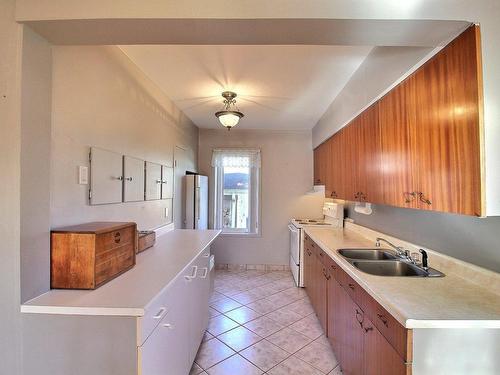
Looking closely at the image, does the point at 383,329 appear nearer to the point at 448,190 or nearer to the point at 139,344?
the point at 448,190

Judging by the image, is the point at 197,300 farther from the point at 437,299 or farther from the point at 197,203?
the point at 197,203

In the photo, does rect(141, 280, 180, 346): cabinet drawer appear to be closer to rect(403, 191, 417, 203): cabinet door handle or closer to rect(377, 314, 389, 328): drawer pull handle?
rect(377, 314, 389, 328): drawer pull handle

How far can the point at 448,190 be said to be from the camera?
120 centimetres

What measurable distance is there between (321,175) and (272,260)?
179cm

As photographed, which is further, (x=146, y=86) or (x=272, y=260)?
(x=272, y=260)

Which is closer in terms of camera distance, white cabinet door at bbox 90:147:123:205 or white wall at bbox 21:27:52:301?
white wall at bbox 21:27:52:301

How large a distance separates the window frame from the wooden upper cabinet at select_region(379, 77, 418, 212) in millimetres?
2801

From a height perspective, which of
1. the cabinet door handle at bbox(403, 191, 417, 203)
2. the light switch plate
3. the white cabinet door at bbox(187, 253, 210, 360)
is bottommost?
the white cabinet door at bbox(187, 253, 210, 360)

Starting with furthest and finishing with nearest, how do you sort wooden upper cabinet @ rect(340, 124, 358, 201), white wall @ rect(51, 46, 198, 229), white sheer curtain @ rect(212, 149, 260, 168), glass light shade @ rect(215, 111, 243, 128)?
white sheer curtain @ rect(212, 149, 260, 168) < glass light shade @ rect(215, 111, 243, 128) < wooden upper cabinet @ rect(340, 124, 358, 201) < white wall @ rect(51, 46, 198, 229)

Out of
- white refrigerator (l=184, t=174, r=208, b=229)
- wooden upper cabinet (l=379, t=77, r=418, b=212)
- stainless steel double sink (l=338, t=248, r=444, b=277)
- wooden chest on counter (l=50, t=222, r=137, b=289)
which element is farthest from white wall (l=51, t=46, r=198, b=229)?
wooden upper cabinet (l=379, t=77, r=418, b=212)

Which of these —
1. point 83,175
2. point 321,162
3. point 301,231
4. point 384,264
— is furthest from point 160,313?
point 321,162

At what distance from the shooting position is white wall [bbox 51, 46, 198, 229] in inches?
53.8

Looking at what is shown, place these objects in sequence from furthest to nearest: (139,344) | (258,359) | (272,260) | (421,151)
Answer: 1. (272,260)
2. (258,359)
3. (421,151)
4. (139,344)

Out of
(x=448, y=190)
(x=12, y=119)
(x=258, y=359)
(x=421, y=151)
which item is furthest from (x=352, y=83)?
(x=258, y=359)
